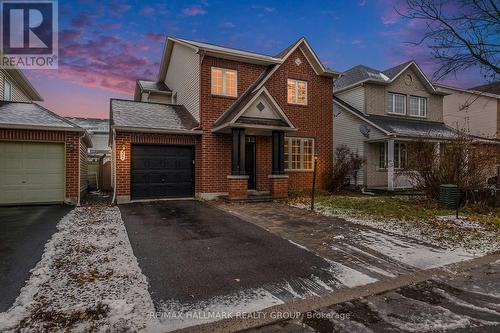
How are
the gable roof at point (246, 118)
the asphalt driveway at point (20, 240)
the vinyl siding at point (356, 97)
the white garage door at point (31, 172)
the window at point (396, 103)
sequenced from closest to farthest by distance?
1. the asphalt driveway at point (20, 240)
2. the white garage door at point (31, 172)
3. the gable roof at point (246, 118)
4. the vinyl siding at point (356, 97)
5. the window at point (396, 103)

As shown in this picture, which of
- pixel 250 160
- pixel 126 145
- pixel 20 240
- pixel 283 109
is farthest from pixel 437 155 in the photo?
pixel 20 240

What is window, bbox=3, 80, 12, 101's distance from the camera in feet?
50.4

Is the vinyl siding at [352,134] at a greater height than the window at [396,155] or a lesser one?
greater

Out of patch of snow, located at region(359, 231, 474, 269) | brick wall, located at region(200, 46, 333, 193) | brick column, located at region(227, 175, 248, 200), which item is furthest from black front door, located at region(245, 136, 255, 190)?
patch of snow, located at region(359, 231, 474, 269)

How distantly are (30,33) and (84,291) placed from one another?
14.0 m

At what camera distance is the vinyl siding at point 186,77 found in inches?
542

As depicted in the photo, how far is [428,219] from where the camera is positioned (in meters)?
8.56

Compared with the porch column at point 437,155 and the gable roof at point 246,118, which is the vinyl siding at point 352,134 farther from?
the gable roof at point 246,118

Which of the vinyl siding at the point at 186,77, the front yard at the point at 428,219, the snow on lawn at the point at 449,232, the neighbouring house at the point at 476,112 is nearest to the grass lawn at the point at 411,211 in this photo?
the front yard at the point at 428,219

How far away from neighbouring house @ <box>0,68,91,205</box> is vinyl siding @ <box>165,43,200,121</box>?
514 cm

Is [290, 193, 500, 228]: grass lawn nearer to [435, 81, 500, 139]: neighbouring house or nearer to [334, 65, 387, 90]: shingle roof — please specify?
[334, 65, 387, 90]: shingle roof

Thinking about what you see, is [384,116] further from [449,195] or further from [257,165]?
[257,165]

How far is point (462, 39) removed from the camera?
8523 mm

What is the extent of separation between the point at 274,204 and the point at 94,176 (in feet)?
44.8
